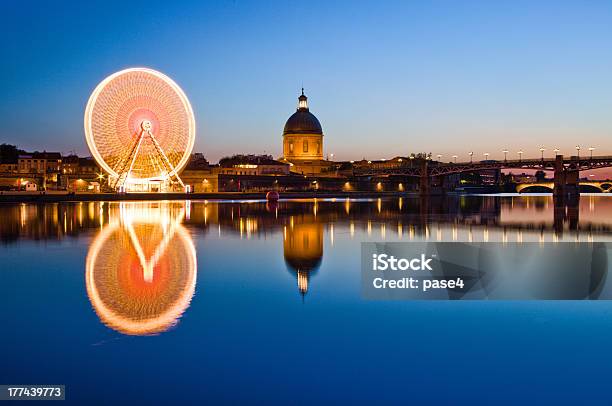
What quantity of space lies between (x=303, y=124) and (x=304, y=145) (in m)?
4.91

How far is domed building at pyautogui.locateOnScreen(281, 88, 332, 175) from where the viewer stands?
141750 millimetres

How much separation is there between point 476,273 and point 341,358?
8.32 meters

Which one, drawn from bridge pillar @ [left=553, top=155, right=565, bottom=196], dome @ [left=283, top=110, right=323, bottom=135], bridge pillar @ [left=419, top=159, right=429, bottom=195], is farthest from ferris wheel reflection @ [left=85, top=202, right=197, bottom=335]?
dome @ [left=283, top=110, right=323, bottom=135]

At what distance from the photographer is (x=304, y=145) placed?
143 metres

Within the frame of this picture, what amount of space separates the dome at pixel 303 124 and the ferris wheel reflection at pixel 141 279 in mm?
116889

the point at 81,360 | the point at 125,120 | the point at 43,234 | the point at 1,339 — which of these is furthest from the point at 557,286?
the point at 125,120

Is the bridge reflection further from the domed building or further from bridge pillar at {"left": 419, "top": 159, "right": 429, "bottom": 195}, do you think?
the domed building

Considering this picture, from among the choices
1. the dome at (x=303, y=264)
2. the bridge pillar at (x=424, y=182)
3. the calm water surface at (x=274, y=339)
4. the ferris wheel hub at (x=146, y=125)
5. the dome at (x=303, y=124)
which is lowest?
the calm water surface at (x=274, y=339)

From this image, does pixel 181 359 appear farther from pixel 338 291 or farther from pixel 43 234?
pixel 43 234

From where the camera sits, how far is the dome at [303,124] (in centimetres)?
14300

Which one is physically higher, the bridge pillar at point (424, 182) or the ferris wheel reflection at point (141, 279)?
the bridge pillar at point (424, 182)

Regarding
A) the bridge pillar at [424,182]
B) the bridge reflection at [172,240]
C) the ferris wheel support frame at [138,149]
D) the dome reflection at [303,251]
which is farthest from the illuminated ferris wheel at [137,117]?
the bridge pillar at [424,182]

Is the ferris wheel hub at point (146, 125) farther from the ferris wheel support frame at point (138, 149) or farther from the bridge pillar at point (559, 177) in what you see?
the bridge pillar at point (559, 177)

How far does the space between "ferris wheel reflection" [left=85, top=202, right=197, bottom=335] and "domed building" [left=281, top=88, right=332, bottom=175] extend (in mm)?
114849
